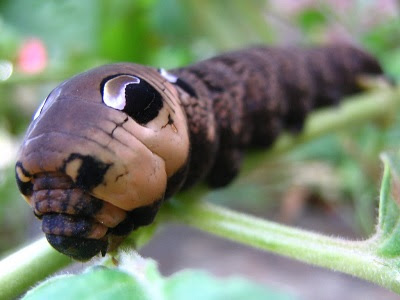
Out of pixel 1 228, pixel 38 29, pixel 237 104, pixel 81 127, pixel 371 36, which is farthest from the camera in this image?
pixel 371 36

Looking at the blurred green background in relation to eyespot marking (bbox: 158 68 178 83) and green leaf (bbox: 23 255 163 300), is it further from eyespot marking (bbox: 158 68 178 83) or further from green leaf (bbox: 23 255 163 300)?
green leaf (bbox: 23 255 163 300)

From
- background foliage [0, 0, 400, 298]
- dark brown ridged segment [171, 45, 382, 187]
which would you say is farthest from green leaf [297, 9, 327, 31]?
dark brown ridged segment [171, 45, 382, 187]

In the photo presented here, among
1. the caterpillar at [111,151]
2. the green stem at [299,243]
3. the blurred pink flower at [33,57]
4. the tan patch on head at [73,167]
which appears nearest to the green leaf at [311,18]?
the blurred pink flower at [33,57]

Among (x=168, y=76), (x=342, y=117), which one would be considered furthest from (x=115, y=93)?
(x=342, y=117)

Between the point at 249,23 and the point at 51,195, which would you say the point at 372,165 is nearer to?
the point at 249,23

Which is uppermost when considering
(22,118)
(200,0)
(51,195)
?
(51,195)

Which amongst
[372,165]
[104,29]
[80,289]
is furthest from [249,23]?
[80,289]
